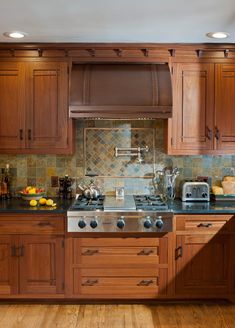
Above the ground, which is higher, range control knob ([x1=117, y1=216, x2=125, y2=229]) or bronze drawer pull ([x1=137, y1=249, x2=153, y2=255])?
range control knob ([x1=117, y1=216, x2=125, y2=229])

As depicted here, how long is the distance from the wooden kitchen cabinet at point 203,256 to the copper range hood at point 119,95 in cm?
101

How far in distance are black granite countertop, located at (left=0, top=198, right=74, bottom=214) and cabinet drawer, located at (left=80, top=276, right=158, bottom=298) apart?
0.64m

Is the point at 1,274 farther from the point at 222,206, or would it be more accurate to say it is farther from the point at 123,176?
the point at 222,206

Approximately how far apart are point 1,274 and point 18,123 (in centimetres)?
135

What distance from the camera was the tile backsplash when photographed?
3957mm

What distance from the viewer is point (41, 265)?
338cm

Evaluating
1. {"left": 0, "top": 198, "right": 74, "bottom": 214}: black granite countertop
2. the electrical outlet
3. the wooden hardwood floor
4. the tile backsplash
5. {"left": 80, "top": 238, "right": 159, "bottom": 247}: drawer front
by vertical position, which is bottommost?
the wooden hardwood floor

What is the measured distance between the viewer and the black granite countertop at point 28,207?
131 inches

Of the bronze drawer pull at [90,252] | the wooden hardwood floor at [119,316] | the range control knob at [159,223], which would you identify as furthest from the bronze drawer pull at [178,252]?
the bronze drawer pull at [90,252]

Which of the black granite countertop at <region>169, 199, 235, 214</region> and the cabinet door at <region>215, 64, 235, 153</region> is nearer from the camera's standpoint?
the black granite countertop at <region>169, 199, 235, 214</region>

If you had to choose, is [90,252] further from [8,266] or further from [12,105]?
[12,105]

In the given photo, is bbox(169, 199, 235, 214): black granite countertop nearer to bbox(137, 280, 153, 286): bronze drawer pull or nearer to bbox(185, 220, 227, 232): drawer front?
bbox(185, 220, 227, 232): drawer front

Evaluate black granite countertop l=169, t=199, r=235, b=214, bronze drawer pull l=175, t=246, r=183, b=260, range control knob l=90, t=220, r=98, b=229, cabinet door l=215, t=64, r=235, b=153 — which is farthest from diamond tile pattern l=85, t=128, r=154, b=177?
bronze drawer pull l=175, t=246, r=183, b=260

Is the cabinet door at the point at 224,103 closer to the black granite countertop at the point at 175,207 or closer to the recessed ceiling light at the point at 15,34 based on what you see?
the black granite countertop at the point at 175,207
